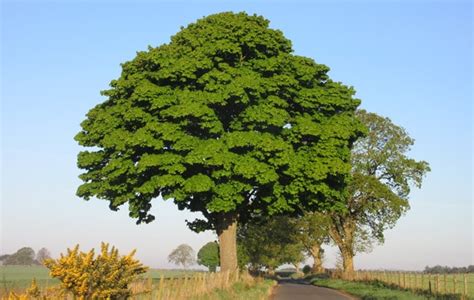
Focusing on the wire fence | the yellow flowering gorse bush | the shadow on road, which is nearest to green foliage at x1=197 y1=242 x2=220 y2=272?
the wire fence

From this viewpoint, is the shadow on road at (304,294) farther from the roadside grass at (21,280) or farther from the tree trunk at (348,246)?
the tree trunk at (348,246)

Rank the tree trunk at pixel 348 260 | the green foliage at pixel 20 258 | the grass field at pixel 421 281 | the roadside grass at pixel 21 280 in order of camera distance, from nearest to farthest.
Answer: the roadside grass at pixel 21 280 < the grass field at pixel 421 281 < the tree trunk at pixel 348 260 < the green foliage at pixel 20 258

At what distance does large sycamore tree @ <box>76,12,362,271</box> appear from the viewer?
98.1 feet

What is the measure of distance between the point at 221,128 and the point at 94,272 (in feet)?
68.6

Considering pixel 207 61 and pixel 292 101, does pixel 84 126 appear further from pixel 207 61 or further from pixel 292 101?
pixel 292 101

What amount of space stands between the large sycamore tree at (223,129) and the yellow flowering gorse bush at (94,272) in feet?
58.6

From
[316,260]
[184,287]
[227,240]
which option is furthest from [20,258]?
[184,287]

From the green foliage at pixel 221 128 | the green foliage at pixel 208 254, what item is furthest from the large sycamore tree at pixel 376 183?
the green foliage at pixel 208 254

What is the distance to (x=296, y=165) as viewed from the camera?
102 feet

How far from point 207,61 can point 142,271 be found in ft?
70.7

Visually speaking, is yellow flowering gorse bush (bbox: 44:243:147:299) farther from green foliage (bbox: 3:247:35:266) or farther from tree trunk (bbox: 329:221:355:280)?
green foliage (bbox: 3:247:35:266)

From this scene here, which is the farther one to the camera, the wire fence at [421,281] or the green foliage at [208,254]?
the green foliage at [208,254]

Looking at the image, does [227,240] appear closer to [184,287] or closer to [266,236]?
[184,287]

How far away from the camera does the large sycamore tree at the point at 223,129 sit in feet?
98.1
